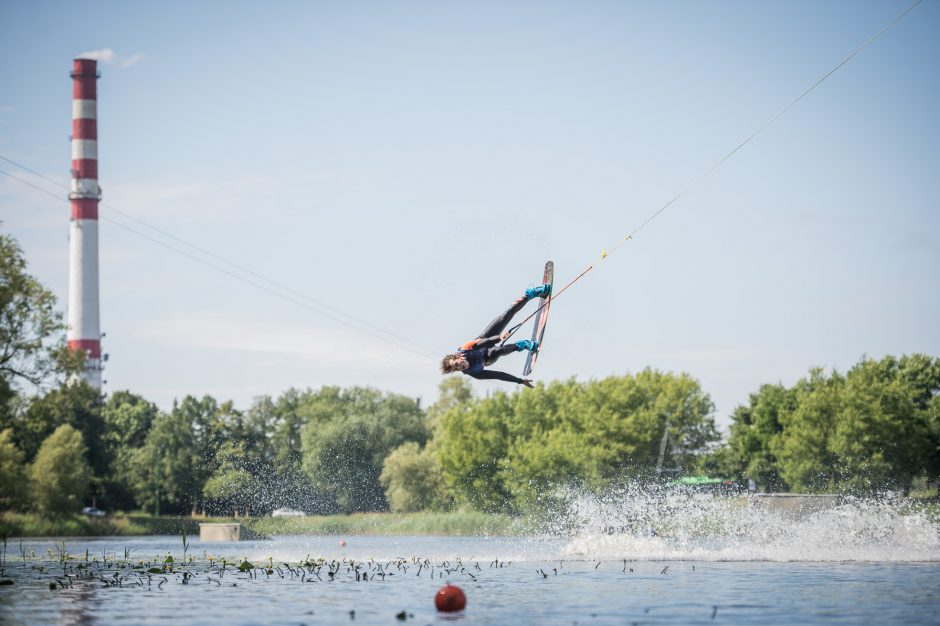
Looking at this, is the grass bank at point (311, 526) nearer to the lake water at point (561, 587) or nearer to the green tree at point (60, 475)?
the green tree at point (60, 475)

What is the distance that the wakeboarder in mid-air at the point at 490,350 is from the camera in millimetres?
23672

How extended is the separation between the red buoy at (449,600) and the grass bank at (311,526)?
46577mm

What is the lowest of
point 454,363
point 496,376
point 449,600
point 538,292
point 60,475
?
point 449,600

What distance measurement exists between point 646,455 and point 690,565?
46.5 meters

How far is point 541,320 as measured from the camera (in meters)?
25.7

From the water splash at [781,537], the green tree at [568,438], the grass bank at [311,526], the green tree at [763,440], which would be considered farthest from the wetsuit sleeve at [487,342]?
the green tree at [763,440]

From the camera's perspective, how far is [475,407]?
297ft

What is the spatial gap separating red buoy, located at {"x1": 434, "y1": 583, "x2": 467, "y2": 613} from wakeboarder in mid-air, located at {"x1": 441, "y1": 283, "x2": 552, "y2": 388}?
5398mm

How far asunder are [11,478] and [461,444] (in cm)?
3544

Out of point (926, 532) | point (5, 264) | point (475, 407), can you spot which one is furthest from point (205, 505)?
point (926, 532)

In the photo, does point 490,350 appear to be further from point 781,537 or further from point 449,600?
point 781,537

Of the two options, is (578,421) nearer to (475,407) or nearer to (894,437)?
(475,407)

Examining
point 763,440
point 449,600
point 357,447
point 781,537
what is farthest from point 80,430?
point 449,600

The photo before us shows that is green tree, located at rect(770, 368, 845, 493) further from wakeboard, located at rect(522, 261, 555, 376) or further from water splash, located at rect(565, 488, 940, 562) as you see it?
wakeboard, located at rect(522, 261, 555, 376)
